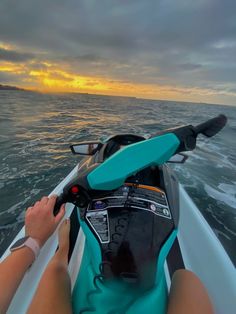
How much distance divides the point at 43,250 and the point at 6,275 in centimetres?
55

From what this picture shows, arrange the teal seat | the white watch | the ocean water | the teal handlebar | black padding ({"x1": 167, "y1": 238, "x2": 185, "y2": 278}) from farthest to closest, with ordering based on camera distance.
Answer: the ocean water
black padding ({"x1": 167, "y1": 238, "x2": 185, "y2": 278})
the white watch
the teal seat
the teal handlebar

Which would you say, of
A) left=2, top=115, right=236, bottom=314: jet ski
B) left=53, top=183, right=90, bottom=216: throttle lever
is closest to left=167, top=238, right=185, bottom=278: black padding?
left=2, top=115, right=236, bottom=314: jet ski

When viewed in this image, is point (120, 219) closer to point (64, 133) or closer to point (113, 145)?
point (113, 145)

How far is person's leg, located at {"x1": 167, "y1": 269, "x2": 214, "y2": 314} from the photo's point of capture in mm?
973

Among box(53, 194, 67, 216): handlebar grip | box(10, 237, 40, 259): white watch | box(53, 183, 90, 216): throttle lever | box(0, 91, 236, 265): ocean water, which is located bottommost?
box(0, 91, 236, 265): ocean water

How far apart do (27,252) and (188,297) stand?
80 centimetres

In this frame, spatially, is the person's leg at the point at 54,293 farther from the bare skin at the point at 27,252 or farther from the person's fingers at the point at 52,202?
the person's fingers at the point at 52,202

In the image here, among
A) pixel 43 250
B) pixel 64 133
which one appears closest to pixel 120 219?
pixel 43 250

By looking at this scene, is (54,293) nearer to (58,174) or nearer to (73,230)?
(73,230)

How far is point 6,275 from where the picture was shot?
1.09m

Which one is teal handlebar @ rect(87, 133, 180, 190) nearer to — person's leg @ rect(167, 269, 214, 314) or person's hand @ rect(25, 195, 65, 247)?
person's hand @ rect(25, 195, 65, 247)

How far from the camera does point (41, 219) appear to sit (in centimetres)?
121

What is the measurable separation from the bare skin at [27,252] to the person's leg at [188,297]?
642 mm

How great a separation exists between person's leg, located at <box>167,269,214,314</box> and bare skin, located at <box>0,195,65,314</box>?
0.64 meters
